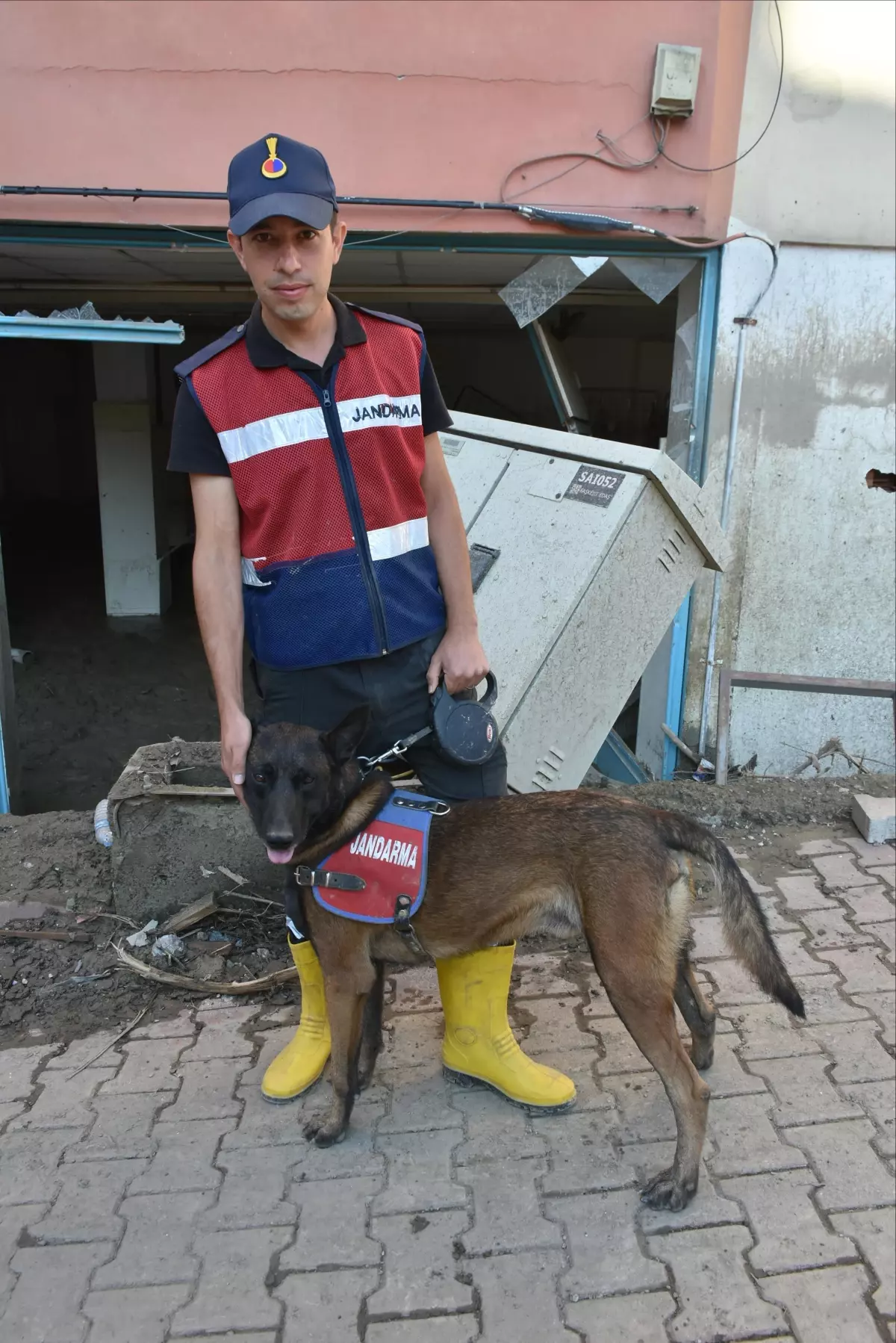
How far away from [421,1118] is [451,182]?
4.51 m

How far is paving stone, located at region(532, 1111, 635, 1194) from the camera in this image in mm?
2383

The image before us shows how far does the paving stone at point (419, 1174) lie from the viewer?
7.65 feet

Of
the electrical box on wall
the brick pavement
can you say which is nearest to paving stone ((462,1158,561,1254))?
the brick pavement

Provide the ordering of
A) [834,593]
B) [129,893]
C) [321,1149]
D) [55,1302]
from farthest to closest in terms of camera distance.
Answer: [834,593] < [129,893] < [321,1149] < [55,1302]

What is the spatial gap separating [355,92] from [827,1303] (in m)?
5.36

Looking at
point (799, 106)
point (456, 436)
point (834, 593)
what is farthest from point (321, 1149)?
point (799, 106)

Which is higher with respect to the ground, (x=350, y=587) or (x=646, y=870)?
(x=350, y=587)

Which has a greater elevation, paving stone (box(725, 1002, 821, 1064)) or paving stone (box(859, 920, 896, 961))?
paving stone (box(859, 920, 896, 961))

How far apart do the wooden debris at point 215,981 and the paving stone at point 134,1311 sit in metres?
1.13

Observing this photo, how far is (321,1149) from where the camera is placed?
2.54m

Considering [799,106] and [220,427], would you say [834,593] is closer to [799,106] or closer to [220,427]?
[799,106]

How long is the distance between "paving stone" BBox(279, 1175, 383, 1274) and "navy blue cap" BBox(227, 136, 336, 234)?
2.39 meters

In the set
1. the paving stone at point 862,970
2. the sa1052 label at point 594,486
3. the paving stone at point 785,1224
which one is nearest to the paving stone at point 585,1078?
the paving stone at point 785,1224

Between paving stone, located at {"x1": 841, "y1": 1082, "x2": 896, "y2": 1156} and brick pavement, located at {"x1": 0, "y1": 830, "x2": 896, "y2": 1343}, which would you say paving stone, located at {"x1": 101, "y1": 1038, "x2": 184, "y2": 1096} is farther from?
paving stone, located at {"x1": 841, "y1": 1082, "x2": 896, "y2": 1156}
